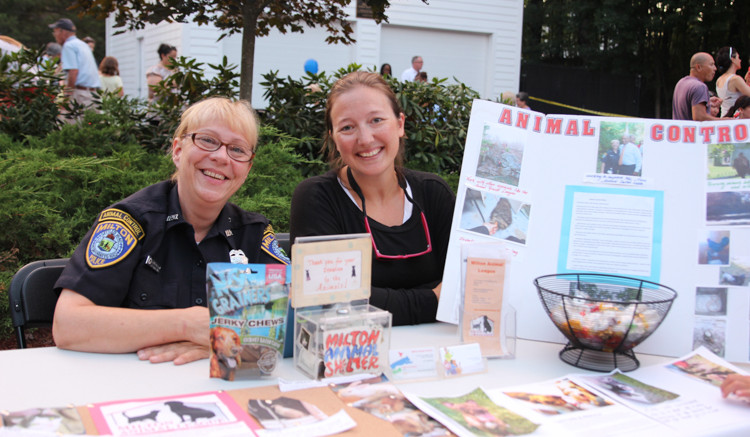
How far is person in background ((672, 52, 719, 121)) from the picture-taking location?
21.2 feet

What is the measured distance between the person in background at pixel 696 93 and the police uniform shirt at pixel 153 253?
6.25 metres

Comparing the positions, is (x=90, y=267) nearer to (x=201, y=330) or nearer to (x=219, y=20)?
(x=201, y=330)

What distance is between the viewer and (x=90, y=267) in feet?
4.91

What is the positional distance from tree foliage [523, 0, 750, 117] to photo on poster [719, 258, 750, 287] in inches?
738

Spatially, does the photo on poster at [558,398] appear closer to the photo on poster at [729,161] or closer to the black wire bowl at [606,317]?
the black wire bowl at [606,317]

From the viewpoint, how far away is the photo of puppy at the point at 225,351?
1.21 m

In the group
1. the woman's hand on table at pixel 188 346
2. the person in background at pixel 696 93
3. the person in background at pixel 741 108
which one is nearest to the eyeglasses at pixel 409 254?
the woman's hand on table at pixel 188 346

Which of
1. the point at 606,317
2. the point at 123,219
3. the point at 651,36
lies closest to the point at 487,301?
the point at 606,317

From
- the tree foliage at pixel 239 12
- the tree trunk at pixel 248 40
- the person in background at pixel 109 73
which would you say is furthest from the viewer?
the person in background at pixel 109 73

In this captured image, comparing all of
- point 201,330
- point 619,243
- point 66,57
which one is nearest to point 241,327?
point 201,330

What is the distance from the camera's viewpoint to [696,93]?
647 cm

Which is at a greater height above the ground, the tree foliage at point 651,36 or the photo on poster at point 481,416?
the tree foliage at point 651,36

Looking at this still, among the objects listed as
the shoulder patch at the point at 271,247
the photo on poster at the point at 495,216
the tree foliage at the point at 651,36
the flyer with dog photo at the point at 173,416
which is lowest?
the flyer with dog photo at the point at 173,416

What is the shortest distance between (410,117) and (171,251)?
3107 mm
